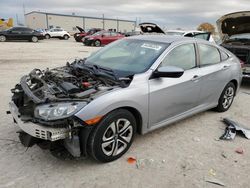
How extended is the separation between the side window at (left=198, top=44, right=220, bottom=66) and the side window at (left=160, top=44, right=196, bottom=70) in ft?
0.73

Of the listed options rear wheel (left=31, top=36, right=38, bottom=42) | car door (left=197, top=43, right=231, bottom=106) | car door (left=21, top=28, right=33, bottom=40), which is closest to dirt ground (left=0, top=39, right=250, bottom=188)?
car door (left=197, top=43, right=231, bottom=106)

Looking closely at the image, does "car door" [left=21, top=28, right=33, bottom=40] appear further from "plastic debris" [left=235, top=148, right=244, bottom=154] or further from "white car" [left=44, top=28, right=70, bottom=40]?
"plastic debris" [left=235, top=148, right=244, bottom=154]

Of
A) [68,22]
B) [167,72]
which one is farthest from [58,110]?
[68,22]

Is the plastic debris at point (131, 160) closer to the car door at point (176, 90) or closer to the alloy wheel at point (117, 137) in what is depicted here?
the alloy wheel at point (117, 137)

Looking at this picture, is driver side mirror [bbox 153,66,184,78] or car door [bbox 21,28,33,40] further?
car door [bbox 21,28,33,40]

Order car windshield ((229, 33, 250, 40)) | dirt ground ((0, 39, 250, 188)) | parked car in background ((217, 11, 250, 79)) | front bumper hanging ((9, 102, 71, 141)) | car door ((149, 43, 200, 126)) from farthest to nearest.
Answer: car windshield ((229, 33, 250, 40)) < parked car in background ((217, 11, 250, 79)) < car door ((149, 43, 200, 126)) < dirt ground ((0, 39, 250, 188)) < front bumper hanging ((9, 102, 71, 141))

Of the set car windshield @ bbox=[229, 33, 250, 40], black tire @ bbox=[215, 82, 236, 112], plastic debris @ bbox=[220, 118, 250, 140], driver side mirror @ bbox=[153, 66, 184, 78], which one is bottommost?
plastic debris @ bbox=[220, 118, 250, 140]

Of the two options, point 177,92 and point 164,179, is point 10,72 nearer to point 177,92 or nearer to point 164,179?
point 177,92

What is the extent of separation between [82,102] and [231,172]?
79.4 inches

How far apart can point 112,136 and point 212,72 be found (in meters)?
2.28

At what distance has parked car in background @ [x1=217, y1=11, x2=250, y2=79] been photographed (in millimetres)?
6527

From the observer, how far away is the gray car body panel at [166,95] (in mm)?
2640

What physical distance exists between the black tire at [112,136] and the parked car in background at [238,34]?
16.1 feet

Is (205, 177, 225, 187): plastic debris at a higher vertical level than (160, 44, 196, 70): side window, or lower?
lower
